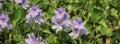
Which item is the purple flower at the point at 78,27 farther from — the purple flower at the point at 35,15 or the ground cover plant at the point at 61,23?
the purple flower at the point at 35,15

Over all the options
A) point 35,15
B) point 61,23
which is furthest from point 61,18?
point 35,15

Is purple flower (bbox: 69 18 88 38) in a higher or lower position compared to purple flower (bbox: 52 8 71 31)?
Answer: lower

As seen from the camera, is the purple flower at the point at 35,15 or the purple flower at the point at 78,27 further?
the purple flower at the point at 35,15

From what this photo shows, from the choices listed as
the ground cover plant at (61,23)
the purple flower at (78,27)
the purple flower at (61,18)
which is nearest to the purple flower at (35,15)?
the ground cover plant at (61,23)

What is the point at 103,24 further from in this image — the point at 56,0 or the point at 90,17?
the point at 56,0

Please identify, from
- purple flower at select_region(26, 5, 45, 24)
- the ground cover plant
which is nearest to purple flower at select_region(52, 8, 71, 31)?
the ground cover plant

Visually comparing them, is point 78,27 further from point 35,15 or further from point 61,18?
point 35,15

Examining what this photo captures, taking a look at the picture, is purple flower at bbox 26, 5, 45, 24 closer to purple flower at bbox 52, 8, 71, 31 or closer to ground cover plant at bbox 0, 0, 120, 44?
ground cover plant at bbox 0, 0, 120, 44

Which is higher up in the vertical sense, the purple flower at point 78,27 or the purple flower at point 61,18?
the purple flower at point 61,18

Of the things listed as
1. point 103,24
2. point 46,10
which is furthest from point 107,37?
point 46,10
